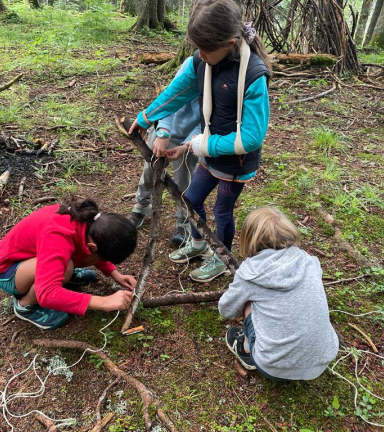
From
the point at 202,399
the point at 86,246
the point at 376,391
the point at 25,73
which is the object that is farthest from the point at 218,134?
the point at 25,73

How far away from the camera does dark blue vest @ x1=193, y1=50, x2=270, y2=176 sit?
203cm

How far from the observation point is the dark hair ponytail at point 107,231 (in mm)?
2059

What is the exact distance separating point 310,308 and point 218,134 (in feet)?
4.13

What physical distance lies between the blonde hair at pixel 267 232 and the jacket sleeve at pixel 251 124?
18.2 inches

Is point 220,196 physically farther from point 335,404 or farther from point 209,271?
point 335,404

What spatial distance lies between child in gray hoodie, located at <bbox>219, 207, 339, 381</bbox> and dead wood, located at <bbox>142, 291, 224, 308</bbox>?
0.63 metres

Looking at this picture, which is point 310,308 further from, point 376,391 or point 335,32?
point 335,32

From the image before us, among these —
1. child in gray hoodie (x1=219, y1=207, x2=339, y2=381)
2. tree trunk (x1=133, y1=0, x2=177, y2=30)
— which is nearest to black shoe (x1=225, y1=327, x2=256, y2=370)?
child in gray hoodie (x1=219, y1=207, x2=339, y2=381)

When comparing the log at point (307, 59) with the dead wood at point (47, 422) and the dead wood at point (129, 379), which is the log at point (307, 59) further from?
the dead wood at point (47, 422)

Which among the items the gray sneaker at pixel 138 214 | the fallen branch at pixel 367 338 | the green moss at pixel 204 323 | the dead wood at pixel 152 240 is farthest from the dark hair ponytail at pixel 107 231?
the fallen branch at pixel 367 338

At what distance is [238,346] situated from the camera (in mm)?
2250

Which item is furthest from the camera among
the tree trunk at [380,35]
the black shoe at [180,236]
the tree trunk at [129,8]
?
the tree trunk at [129,8]

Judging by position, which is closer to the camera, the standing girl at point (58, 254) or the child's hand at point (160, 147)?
the standing girl at point (58, 254)

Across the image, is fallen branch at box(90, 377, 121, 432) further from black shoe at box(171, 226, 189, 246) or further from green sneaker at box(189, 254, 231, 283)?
black shoe at box(171, 226, 189, 246)
